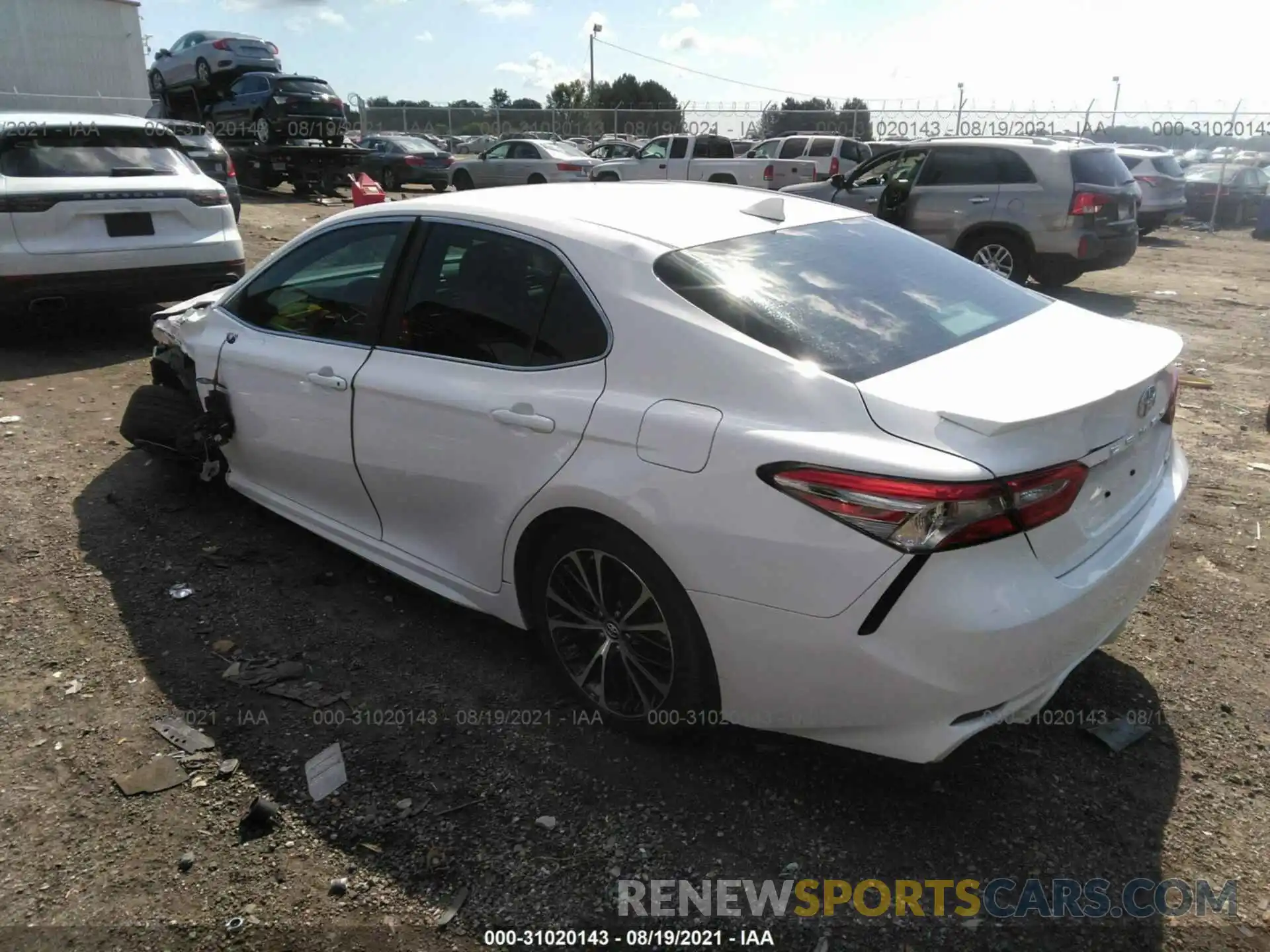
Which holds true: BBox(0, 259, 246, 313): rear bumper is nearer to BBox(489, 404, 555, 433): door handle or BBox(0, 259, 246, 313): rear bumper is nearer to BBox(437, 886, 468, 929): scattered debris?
BBox(489, 404, 555, 433): door handle

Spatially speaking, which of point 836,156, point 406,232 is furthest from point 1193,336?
point 836,156

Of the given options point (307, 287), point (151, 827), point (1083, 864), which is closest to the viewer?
point (1083, 864)

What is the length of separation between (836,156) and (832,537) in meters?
19.0

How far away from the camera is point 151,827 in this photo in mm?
2635

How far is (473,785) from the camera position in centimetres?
279

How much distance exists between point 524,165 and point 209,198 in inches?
595

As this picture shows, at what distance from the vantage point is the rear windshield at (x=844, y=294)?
257 centimetres

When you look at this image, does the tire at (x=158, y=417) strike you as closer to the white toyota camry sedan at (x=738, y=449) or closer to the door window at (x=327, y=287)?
the door window at (x=327, y=287)

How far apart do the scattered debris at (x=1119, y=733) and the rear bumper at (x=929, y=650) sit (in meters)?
0.58

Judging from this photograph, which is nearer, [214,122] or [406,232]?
[406,232]

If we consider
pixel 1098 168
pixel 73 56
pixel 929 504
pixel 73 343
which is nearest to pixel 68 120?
pixel 73 343

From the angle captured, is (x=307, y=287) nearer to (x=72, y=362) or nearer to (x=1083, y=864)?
(x=1083, y=864)

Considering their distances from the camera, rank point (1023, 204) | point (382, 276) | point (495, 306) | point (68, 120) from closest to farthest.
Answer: point (495, 306), point (382, 276), point (68, 120), point (1023, 204)

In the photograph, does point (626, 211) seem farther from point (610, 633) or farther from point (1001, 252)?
point (1001, 252)
